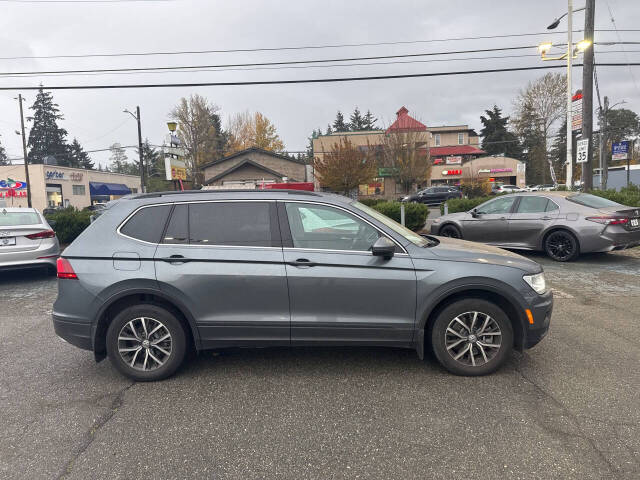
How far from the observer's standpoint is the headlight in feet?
11.1

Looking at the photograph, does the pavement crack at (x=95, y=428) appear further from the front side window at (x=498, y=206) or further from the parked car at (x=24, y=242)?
the front side window at (x=498, y=206)

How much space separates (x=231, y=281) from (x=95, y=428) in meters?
1.42

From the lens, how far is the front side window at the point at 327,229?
346cm

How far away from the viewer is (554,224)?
316 inches

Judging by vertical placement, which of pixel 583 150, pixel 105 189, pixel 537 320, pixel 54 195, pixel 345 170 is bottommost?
pixel 537 320

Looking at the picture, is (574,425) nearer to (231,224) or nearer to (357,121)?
(231,224)

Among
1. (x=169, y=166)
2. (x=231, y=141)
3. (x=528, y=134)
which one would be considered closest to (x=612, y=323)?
(x=169, y=166)

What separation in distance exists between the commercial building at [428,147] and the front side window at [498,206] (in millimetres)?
22795

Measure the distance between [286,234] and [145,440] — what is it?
72.8 inches

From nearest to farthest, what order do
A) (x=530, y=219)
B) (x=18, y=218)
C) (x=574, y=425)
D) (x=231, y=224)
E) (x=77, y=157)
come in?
1. (x=574, y=425)
2. (x=231, y=224)
3. (x=18, y=218)
4. (x=530, y=219)
5. (x=77, y=157)

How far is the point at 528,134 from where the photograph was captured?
190ft

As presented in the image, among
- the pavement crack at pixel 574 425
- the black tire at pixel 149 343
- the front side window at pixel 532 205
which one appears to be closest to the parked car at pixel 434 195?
the front side window at pixel 532 205

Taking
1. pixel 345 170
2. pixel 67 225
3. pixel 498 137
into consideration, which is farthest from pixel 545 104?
pixel 67 225

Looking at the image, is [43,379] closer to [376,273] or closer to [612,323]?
[376,273]
